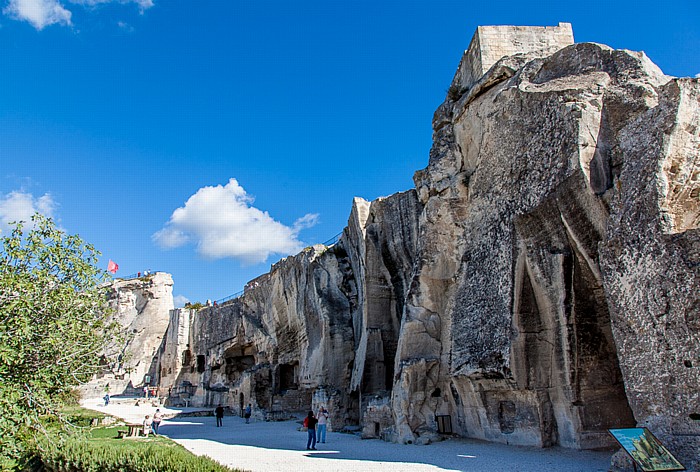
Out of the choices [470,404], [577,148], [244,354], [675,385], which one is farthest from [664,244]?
[244,354]

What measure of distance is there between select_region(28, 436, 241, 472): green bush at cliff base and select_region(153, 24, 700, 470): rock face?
21.8ft

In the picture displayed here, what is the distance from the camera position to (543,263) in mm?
11961

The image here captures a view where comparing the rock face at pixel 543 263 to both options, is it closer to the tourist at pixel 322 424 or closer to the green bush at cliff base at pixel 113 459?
the tourist at pixel 322 424

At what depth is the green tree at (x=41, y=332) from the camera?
1064 centimetres

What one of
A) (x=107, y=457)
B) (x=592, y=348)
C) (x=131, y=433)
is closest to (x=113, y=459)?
(x=107, y=457)

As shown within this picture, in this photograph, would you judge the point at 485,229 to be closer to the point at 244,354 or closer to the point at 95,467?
the point at 95,467

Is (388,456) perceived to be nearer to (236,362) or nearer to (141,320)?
(236,362)

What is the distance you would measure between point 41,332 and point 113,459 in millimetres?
3692

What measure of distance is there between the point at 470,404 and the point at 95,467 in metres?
8.80

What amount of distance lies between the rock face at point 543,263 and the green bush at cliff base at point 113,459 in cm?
663

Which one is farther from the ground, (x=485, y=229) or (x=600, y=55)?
(x=600, y=55)

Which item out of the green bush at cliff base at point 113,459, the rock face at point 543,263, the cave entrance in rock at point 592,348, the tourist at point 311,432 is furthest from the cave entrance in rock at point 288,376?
the cave entrance in rock at point 592,348

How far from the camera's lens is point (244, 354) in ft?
128

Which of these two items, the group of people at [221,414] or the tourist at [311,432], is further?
the group of people at [221,414]
